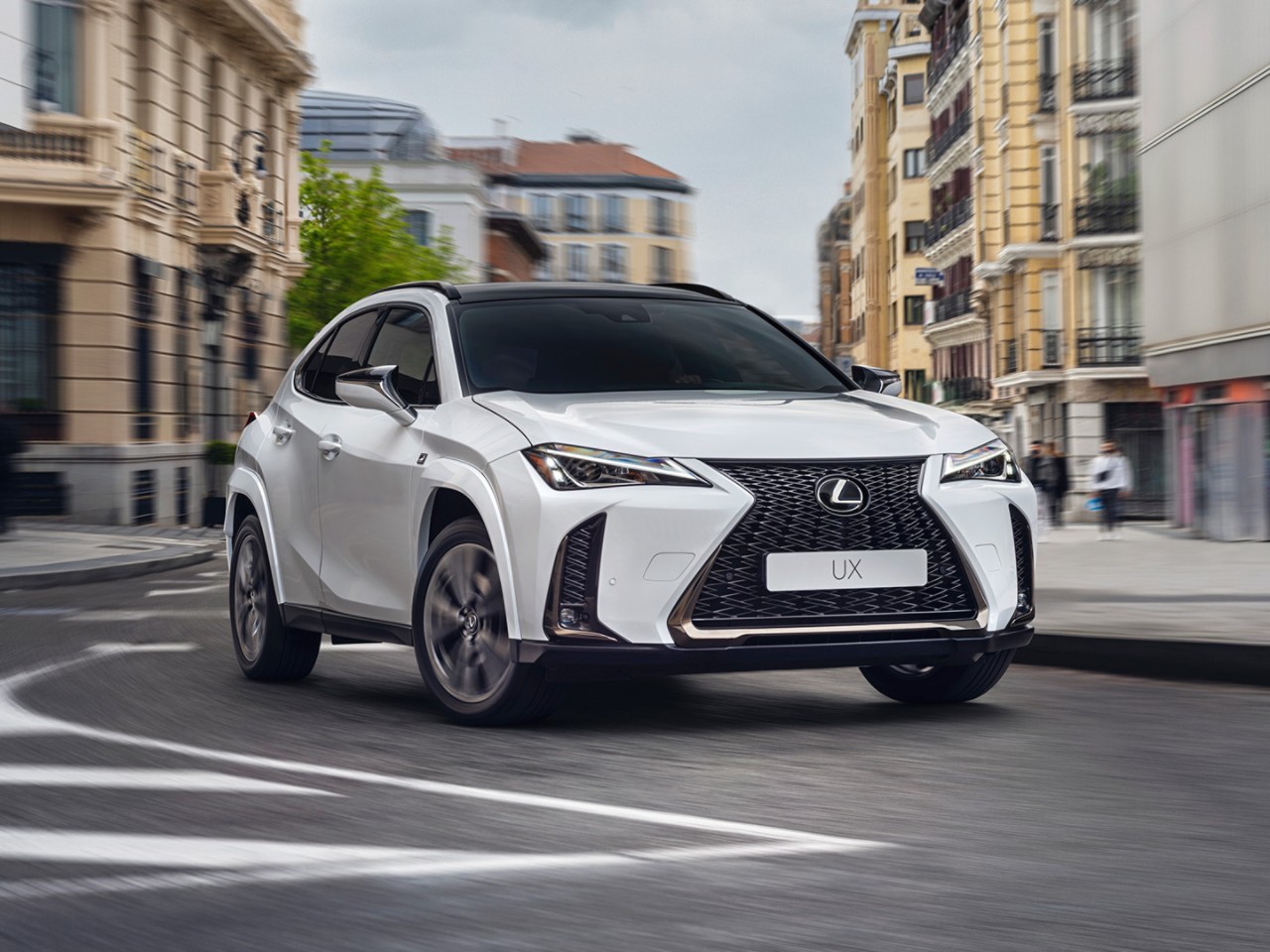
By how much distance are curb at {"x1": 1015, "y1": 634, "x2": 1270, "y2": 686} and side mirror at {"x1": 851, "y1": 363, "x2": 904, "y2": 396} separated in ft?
6.11

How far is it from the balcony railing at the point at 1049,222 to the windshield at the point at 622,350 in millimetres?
40974

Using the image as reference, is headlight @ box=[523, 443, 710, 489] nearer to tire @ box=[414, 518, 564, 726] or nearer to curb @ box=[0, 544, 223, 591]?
tire @ box=[414, 518, 564, 726]

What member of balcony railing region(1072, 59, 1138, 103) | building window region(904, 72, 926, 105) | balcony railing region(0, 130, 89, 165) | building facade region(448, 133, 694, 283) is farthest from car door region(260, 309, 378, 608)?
building facade region(448, 133, 694, 283)

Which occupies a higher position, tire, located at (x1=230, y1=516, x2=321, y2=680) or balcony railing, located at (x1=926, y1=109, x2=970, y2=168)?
balcony railing, located at (x1=926, y1=109, x2=970, y2=168)

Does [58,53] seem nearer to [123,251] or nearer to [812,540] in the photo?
[123,251]

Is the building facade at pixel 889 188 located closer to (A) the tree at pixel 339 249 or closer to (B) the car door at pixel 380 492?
(A) the tree at pixel 339 249

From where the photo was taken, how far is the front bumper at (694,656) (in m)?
6.23

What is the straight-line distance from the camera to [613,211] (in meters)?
119

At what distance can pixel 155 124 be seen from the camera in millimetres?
30578

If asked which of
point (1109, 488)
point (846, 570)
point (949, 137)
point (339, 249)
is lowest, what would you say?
point (1109, 488)

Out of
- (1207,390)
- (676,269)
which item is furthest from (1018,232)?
(676,269)

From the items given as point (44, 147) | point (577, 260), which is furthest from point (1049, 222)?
point (577, 260)

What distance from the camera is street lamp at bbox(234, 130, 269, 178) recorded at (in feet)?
116

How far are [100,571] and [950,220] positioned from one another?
46.4 metres
